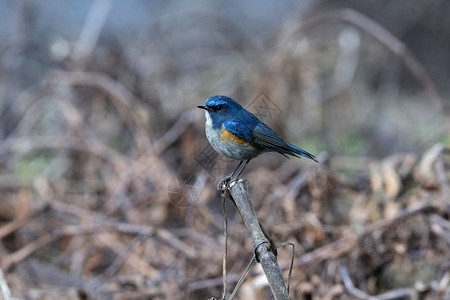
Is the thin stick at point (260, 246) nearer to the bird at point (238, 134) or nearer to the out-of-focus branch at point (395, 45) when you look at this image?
the bird at point (238, 134)

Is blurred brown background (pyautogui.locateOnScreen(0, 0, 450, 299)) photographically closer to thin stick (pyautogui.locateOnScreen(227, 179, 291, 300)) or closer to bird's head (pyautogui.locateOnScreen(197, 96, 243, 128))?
bird's head (pyautogui.locateOnScreen(197, 96, 243, 128))

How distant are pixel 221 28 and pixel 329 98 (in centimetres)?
193

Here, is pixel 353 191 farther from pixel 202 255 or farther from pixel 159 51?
pixel 159 51

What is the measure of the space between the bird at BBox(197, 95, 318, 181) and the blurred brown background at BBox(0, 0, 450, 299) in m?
0.14

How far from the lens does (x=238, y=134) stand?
8.48ft

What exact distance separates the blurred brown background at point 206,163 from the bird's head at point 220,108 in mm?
155

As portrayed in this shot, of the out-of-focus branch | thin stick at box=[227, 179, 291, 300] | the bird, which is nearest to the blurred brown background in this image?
the out-of-focus branch

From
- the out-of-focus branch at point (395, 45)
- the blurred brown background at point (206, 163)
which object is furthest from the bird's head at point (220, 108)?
the out-of-focus branch at point (395, 45)

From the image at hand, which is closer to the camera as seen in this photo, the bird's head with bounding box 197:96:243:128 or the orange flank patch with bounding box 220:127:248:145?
the orange flank patch with bounding box 220:127:248:145

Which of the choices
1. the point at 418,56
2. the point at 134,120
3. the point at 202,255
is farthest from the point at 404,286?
the point at 418,56

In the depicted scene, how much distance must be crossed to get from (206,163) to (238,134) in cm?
23

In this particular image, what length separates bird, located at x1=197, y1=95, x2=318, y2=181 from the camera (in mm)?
2531

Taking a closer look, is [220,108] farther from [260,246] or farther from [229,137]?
[260,246]

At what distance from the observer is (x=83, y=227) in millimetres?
4680
